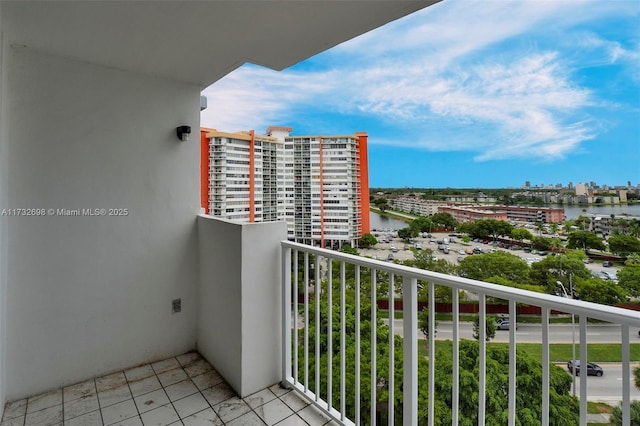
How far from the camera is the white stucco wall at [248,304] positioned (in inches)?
87.7

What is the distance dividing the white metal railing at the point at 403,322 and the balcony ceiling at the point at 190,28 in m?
1.47

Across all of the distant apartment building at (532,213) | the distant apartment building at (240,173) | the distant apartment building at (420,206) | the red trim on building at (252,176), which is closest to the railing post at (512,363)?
the distant apartment building at (532,213)

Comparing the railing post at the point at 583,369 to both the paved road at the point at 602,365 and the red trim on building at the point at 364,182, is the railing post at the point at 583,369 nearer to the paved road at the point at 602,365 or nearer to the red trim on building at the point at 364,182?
the paved road at the point at 602,365

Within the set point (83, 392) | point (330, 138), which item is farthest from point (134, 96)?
point (83, 392)

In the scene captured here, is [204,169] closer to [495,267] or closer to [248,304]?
[248,304]

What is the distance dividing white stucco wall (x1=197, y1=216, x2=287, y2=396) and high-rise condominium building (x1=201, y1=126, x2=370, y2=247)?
0.55 meters

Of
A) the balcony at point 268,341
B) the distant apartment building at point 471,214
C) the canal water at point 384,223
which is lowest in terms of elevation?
the balcony at point 268,341

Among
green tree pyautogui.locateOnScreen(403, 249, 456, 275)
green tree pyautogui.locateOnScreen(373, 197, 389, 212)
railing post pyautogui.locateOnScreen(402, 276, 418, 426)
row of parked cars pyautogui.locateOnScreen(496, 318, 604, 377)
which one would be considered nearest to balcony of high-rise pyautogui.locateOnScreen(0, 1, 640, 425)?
railing post pyautogui.locateOnScreen(402, 276, 418, 426)

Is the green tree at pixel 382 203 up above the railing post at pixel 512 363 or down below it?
above

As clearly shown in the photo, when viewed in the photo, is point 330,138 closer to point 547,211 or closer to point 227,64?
point 227,64

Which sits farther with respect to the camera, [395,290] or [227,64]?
[227,64]

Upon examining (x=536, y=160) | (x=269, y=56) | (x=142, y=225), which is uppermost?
(x=269, y=56)

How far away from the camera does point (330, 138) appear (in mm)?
3400

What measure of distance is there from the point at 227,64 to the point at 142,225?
159cm
